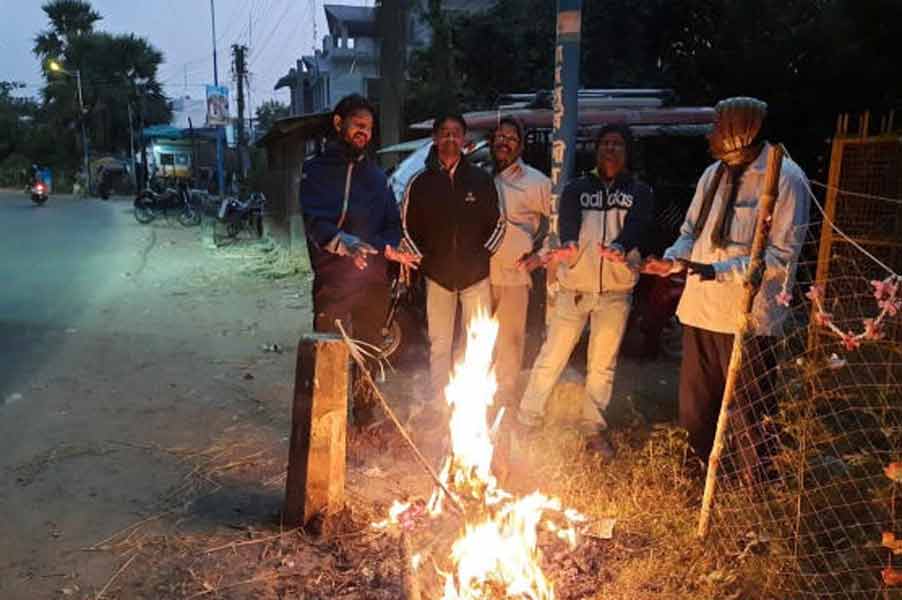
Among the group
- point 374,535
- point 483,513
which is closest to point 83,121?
point 374,535

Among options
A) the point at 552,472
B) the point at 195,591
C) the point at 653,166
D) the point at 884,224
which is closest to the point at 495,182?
the point at 552,472

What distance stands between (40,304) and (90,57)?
4429cm

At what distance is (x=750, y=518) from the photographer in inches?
143

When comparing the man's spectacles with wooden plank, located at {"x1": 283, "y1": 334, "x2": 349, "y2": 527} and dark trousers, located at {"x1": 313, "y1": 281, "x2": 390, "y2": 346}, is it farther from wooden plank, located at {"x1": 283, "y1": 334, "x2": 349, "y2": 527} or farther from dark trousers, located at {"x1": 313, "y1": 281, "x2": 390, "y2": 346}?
wooden plank, located at {"x1": 283, "y1": 334, "x2": 349, "y2": 527}

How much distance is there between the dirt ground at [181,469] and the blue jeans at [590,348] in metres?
0.43

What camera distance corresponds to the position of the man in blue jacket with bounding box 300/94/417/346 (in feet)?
14.3

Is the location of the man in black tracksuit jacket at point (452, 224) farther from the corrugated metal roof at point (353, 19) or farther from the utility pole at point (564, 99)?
the corrugated metal roof at point (353, 19)

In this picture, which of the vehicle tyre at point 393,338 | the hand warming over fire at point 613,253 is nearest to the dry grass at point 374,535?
the hand warming over fire at point 613,253

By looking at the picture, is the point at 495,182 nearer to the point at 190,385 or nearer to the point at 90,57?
the point at 190,385

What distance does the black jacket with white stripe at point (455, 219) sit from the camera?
15.4ft

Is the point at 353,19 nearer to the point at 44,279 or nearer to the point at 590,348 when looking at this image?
the point at 44,279

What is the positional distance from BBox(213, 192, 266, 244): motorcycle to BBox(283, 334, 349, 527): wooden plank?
1484 cm

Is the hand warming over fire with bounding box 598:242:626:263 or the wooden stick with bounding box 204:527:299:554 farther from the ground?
the hand warming over fire with bounding box 598:242:626:263

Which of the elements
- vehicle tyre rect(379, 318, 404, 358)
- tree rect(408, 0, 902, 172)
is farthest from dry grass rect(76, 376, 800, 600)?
tree rect(408, 0, 902, 172)
